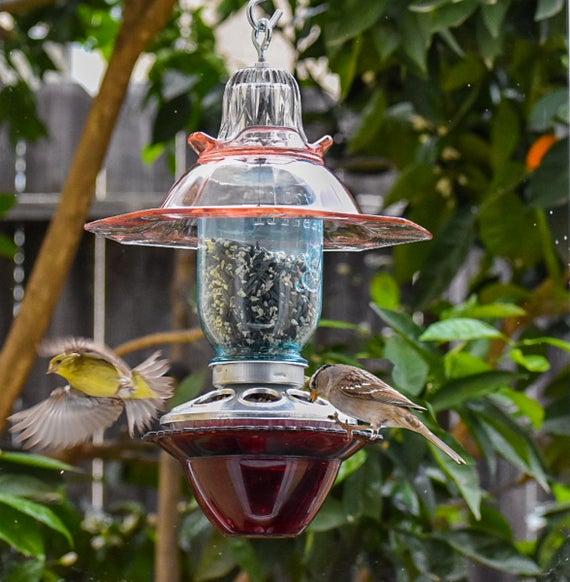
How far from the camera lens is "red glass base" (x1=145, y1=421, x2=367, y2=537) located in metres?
1.77

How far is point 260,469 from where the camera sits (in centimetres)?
179

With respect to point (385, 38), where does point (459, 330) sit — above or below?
below

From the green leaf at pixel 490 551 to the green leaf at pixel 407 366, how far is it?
46 cm

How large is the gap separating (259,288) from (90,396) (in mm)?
413

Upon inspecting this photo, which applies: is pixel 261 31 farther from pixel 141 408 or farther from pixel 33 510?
pixel 33 510

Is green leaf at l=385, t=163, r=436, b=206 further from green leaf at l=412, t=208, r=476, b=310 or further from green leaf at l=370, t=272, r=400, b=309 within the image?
green leaf at l=370, t=272, r=400, b=309

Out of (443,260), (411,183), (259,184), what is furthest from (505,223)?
(259,184)

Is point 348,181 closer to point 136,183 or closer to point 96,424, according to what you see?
point 136,183

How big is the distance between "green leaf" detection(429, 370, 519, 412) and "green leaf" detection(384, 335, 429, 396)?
0.05 m

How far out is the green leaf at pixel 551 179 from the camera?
2963 millimetres

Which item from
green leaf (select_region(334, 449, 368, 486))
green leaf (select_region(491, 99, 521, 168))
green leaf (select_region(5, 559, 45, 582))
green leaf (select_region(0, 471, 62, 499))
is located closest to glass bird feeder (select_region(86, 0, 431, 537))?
green leaf (select_region(334, 449, 368, 486))

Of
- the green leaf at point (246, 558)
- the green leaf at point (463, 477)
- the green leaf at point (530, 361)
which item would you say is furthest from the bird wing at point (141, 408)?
the green leaf at point (530, 361)

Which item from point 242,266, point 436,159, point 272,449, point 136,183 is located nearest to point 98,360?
point 242,266

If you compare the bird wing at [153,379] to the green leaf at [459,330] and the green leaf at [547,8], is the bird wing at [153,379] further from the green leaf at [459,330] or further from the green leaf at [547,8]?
the green leaf at [547,8]
